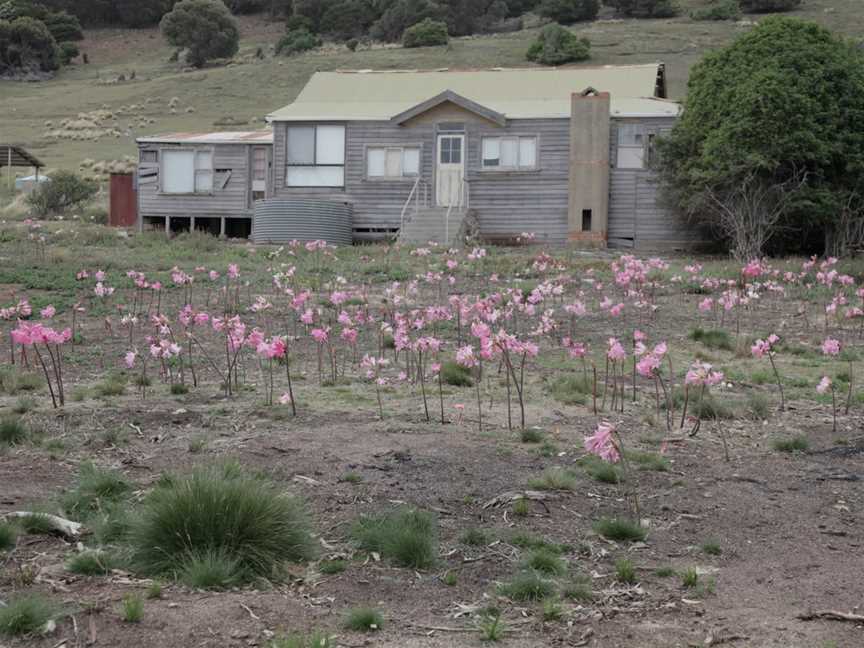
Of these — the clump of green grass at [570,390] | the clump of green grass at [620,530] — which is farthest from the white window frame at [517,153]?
the clump of green grass at [620,530]

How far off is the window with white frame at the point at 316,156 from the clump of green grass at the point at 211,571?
27.2 m

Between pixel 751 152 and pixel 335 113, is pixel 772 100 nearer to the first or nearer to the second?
pixel 751 152

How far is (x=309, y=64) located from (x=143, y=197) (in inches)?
1606

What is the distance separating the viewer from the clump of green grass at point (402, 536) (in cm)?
592

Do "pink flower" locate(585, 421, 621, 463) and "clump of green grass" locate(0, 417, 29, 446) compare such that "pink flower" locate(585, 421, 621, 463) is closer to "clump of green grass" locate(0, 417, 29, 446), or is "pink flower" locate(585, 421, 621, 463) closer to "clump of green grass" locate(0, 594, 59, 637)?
"clump of green grass" locate(0, 594, 59, 637)

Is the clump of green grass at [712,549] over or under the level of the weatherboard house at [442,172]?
under

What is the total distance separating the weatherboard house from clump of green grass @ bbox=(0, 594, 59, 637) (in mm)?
24626

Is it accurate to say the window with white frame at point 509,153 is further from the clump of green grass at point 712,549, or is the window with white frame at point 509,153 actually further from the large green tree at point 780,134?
the clump of green grass at point 712,549

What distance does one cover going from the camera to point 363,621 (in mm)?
5082

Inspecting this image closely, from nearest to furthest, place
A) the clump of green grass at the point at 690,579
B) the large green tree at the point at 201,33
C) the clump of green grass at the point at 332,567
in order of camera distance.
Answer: the clump of green grass at the point at 690,579
the clump of green grass at the point at 332,567
the large green tree at the point at 201,33

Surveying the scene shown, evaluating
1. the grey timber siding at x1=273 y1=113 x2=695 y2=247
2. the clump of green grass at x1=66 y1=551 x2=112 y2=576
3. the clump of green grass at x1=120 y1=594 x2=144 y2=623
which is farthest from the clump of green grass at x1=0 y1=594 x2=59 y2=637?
the grey timber siding at x1=273 y1=113 x2=695 y2=247

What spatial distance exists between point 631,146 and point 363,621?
2747cm

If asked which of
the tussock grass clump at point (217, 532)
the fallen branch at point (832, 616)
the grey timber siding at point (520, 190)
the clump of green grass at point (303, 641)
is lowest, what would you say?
the fallen branch at point (832, 616)

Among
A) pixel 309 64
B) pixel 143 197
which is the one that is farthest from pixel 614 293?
pixel 309 64
